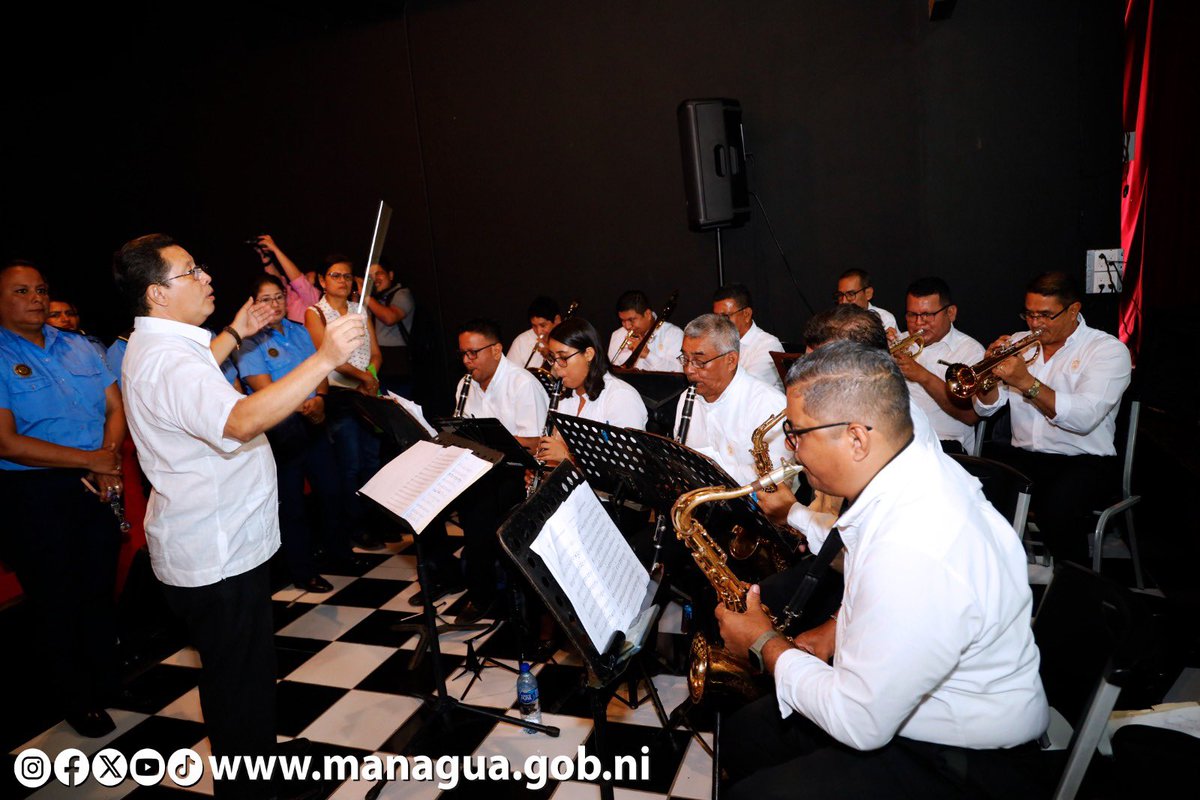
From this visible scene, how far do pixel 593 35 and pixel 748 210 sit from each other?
6.82ft

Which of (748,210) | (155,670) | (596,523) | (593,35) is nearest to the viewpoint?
(596,523)

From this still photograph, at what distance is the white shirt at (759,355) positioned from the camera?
5105 millimetres

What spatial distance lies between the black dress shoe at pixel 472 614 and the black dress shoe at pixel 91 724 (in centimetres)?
157

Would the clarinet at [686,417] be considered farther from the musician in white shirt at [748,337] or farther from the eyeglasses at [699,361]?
the musician in white shirt at [748,337]

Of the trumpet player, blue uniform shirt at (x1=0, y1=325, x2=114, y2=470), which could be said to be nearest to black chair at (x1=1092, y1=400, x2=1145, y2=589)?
the trumpet player

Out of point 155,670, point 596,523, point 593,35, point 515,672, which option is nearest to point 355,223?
point 593,35

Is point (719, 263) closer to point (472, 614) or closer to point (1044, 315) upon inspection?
point (1044, 315)

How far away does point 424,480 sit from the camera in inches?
105

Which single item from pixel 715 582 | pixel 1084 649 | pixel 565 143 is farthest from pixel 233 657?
pixel 565 143

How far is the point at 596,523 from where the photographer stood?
2.05 metres

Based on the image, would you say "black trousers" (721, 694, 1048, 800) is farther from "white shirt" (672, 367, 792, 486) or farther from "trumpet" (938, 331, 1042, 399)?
"trumpet" (938, 331, 1042, 399)

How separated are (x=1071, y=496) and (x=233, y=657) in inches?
142

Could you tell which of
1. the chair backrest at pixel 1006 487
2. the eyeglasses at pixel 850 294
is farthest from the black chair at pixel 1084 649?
the eyeglasses at pixel 850 294

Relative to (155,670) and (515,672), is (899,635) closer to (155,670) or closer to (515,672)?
(515,672)
